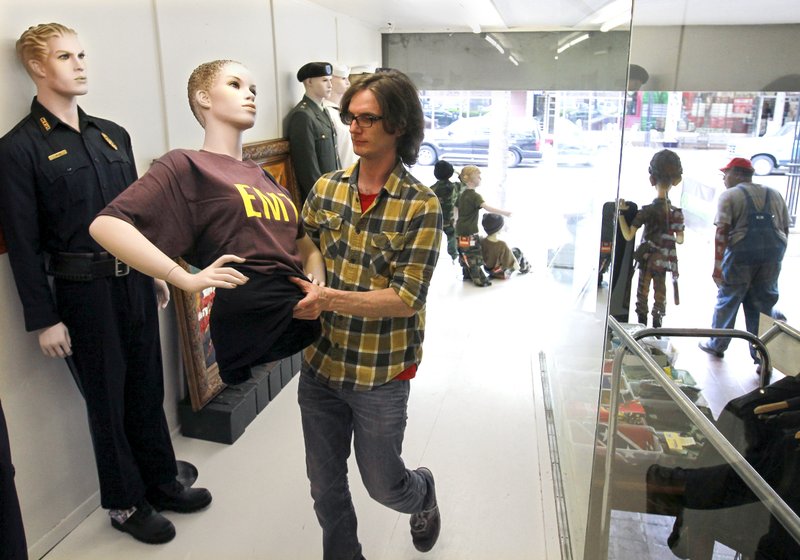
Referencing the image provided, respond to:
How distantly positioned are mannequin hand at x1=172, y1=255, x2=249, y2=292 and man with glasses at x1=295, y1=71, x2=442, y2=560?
211 millimetres

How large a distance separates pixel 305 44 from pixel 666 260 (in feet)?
10.4

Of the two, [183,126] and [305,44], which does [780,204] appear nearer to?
[183,126]

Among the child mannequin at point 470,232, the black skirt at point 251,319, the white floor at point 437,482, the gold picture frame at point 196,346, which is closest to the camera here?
the black skirt at point 251,319

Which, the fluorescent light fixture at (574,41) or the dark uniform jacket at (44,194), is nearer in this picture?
the dark uniform jacket at (44,194)

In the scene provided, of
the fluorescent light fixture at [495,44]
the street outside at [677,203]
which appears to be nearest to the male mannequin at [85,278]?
the street outside at [677,203]

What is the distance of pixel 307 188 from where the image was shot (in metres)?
4.12

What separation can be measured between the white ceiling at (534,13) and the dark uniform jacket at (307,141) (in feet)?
3.01

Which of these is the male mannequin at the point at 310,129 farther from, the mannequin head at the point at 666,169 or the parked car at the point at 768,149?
the parked car at the point at 768,149

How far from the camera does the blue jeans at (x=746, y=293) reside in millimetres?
1911

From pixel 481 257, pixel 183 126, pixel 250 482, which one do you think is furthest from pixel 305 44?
pixel 250 482

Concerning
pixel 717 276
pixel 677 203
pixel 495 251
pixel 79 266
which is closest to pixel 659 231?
pixel 677 203

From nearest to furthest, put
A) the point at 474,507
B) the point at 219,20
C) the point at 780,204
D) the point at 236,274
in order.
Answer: the point at 236,274
the point at 780,204
the point at 474,507
the point at 219,20

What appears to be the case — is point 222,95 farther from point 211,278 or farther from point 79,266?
point 79,266

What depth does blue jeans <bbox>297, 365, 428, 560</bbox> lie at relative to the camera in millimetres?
1896
